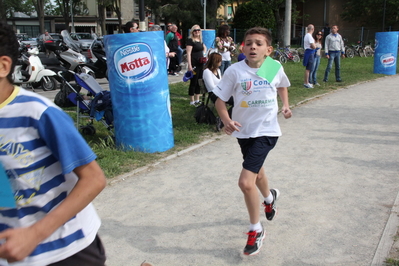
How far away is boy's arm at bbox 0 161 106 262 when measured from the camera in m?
1.37

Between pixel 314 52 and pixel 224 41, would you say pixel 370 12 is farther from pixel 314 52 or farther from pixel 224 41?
pixel 224 41

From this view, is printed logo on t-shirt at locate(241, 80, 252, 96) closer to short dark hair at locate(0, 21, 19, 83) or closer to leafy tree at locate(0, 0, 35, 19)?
short dark hair at locate(0, 21, 19, 83)

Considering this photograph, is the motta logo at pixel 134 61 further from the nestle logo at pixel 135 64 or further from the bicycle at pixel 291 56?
the bicycle at pixel 291 56

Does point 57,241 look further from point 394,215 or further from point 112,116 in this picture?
point 112,116

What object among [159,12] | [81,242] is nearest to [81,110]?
[81,242]

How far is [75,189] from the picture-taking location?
154 cm

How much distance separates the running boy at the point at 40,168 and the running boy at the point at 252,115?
1907 millimetres

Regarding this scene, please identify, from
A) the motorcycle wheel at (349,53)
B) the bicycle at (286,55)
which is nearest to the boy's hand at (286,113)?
the bicycle at (286,55)

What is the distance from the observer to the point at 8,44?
1.55 m

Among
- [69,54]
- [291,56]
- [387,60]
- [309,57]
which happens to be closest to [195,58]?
[309,57]

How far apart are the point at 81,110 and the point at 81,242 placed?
5717 millimetres

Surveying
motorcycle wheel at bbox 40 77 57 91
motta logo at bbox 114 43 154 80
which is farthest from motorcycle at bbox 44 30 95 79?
motta logo at bbox 114 43 154 80

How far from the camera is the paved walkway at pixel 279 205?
3414 mm

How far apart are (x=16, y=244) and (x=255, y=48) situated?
101 inches
